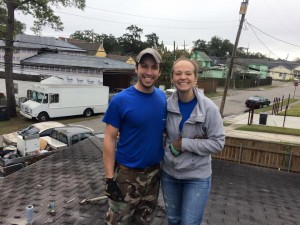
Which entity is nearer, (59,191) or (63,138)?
(59,191)

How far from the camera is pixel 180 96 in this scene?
271 centimetres

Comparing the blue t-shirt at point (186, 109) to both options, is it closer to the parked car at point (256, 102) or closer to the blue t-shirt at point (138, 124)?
the blue t-shirt at point (138, 124)

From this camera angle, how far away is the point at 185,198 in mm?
2762

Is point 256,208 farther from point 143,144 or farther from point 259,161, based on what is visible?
point 259,161

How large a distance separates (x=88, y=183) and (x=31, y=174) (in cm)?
147

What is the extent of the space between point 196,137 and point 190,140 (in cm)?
9

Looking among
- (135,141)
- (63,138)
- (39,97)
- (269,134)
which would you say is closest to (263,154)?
(63,138)

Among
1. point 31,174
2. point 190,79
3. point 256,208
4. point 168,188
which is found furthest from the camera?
point 31,174

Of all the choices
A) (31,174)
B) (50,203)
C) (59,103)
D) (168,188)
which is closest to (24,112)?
(59,103)

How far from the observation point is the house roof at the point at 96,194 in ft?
15.3

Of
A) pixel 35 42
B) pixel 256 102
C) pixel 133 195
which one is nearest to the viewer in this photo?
pixel 133 195

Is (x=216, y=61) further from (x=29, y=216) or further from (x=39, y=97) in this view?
(x=29, y=216)

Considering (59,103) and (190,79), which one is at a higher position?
(190,79)

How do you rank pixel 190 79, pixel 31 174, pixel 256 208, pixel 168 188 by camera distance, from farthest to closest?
pixel 31 174 → pixel 256 208 → pixel 168 188 → pixel 190 79
